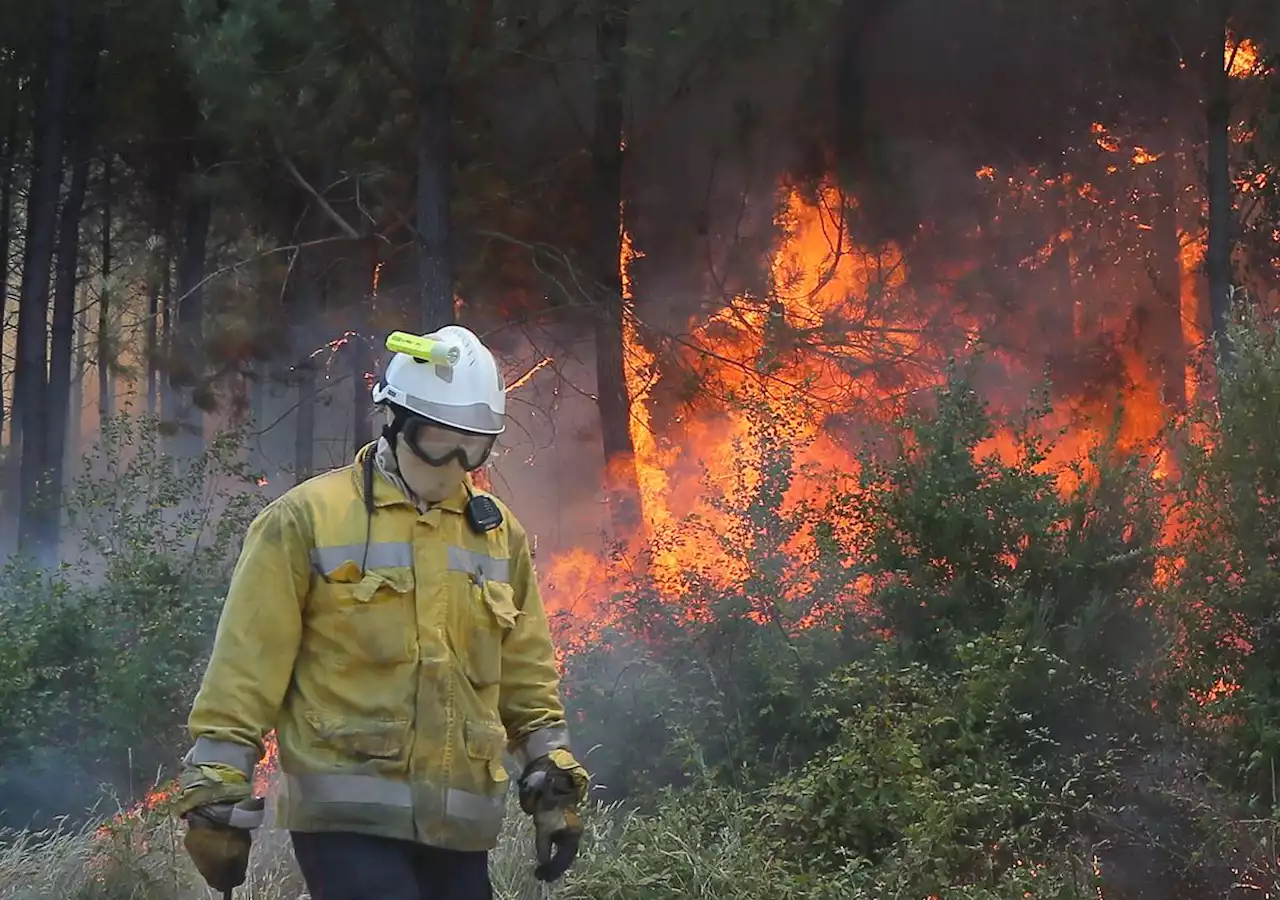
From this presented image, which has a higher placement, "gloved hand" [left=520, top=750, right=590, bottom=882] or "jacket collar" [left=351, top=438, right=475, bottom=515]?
"jacket collar" [left=351, top=438, right=475, bottom=515]

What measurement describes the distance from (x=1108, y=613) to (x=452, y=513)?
347cm

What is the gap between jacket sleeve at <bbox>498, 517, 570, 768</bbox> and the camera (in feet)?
10.6

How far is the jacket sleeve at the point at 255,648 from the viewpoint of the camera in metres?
2.78

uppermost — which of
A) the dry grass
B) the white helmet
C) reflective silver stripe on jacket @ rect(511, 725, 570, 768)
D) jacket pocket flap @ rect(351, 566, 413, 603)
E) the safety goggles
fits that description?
the white helmet

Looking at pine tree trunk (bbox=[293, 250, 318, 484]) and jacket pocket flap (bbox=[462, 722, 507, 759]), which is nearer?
jacket pocket flap (bbox=[462, 722, 507, 759])

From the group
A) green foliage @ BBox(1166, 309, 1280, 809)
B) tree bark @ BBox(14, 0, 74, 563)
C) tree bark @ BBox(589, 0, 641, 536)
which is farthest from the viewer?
tree bark @ BBox(14, 0, 74, 563)

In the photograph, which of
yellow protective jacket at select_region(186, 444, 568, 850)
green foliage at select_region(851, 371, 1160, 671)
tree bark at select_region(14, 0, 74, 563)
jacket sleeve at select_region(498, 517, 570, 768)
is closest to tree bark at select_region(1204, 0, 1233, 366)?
green foliage at select_region(851, 371, 1160, 671)

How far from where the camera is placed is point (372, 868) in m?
2.84

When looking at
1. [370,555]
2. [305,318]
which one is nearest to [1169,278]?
[305,318]

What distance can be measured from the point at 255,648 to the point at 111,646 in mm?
4019

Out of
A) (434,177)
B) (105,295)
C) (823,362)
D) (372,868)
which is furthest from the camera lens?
(105,295)

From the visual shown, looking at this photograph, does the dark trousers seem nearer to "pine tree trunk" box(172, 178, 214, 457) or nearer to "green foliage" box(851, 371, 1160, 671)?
"green foliage" box(851, 371, 1160, 671)

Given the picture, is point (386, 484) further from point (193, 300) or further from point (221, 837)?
point (193, 300)

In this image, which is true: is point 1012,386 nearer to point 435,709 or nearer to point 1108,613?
point 1108,613
